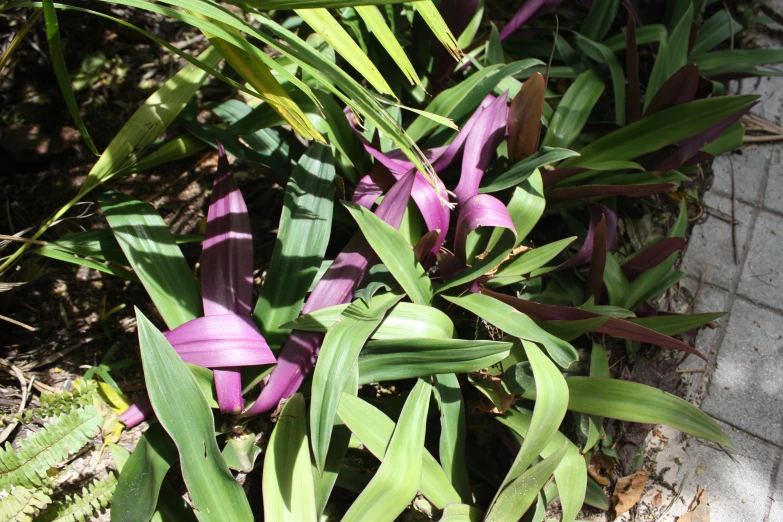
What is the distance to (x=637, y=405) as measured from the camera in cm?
141

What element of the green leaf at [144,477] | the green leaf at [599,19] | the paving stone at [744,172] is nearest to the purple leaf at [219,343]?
the green leaf at [144,477]

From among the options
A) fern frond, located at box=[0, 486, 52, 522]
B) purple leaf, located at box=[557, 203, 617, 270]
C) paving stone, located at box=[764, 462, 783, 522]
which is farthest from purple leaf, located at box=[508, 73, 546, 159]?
fern frond, located at box=[0, 486, 52, 522]

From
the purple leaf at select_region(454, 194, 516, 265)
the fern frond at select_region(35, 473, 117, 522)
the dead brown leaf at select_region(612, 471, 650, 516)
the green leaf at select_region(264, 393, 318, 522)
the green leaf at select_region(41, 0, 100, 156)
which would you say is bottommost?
the dead brown leaf at select_region(612, 471, 650, 516)

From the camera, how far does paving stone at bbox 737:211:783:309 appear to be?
82.7 inches

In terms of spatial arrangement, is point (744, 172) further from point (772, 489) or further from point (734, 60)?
point (772, 489)

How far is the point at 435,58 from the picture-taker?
6.64ft

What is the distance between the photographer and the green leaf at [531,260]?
1.59 meters

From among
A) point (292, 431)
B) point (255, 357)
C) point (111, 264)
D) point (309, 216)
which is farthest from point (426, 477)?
point (111, 264)

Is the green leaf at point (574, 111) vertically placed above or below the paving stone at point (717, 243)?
above

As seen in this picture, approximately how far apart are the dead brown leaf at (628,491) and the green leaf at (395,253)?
2.48 feet

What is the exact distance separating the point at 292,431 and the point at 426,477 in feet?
1.10

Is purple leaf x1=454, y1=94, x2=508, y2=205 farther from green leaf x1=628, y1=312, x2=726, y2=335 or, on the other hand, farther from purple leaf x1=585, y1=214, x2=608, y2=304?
green leaf x1=628, y1=312, x2=726, y2=335

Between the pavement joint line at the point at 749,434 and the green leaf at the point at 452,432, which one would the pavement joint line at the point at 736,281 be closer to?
the pavement joint line at the point at 749,434

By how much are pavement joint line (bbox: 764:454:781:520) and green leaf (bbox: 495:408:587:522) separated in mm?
698
